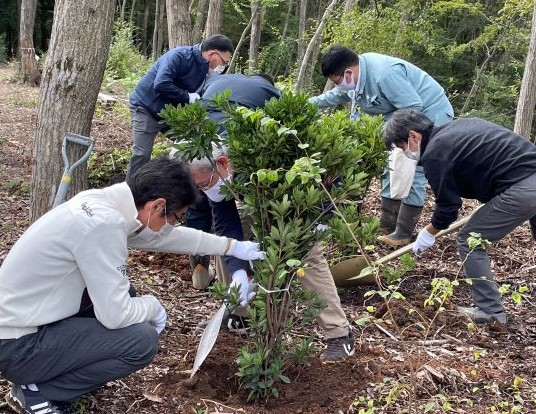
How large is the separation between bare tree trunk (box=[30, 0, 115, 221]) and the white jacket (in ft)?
5.27

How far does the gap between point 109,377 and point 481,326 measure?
2.75m

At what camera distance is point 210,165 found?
134 inches

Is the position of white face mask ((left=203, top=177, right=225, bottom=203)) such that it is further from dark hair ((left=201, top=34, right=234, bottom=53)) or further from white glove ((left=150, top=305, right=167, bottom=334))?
dark hair ((left=201, top=34, right=234, bottom=53))

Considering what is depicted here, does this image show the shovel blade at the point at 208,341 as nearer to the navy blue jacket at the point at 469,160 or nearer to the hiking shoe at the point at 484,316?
the navy blue jacket at the point at 469,160

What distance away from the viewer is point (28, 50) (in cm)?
1400

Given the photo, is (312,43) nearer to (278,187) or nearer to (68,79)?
(68,79)

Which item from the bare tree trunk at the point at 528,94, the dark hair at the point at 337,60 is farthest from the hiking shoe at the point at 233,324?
the bare tree trunk at the point at 528,94

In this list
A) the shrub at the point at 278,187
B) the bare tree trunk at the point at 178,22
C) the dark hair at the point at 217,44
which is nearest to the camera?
the shrub at the point at 278,187

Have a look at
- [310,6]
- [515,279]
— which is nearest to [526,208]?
[515,279]

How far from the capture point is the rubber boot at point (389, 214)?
19.5 feet

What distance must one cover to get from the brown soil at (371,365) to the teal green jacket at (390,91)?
1457mm

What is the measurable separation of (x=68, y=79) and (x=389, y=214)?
3323 mm

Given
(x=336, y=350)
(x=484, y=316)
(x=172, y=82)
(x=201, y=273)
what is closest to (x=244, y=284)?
(x=336, y=350)

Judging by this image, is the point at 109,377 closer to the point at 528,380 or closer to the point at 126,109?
the point at 528,380
